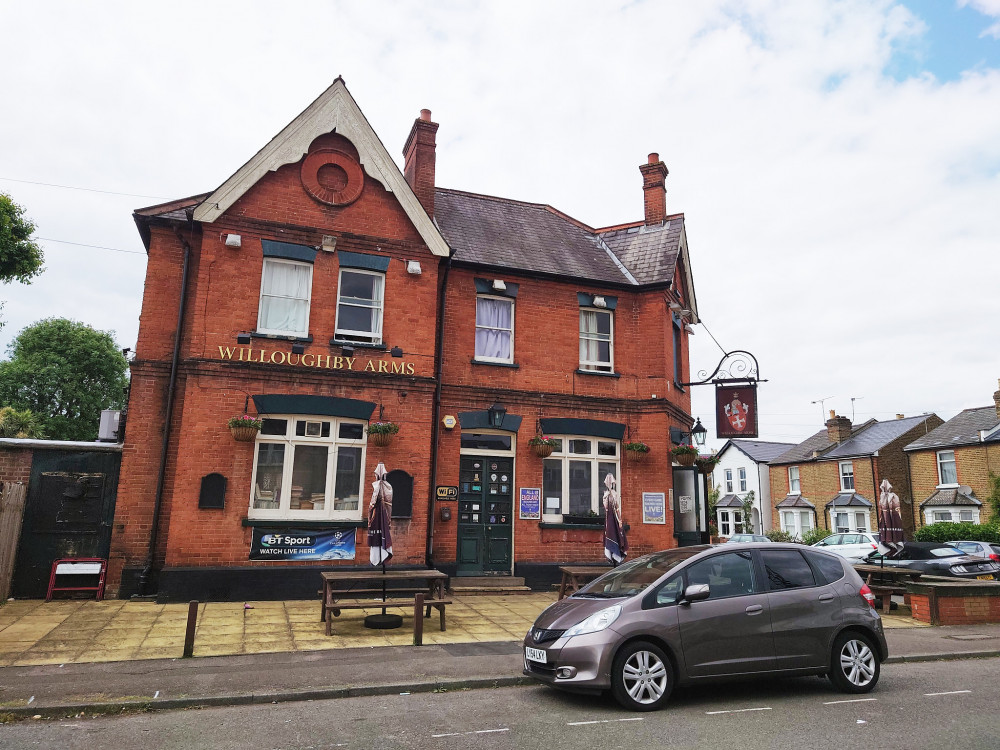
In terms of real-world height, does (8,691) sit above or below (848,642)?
below

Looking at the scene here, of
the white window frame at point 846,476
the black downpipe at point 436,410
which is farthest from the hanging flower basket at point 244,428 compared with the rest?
the white window frame at point 846,476

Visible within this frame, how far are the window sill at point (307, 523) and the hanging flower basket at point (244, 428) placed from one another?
1566 mm

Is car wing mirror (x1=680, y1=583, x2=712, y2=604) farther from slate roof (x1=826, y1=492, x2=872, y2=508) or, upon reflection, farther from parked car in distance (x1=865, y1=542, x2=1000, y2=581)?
slate roof (x1=826, y1=492, x2=872, y2=508)

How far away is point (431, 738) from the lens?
5934 millimetres

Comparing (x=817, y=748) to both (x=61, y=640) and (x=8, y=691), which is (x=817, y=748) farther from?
(x=61, y=640)

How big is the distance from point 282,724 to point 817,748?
4.65 meters

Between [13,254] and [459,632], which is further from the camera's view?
[13,254]

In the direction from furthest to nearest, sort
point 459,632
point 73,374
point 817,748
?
1. point 73,374
2. point 459,632
3. point 817,748

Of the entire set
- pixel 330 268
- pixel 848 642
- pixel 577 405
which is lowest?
pixel 848 642

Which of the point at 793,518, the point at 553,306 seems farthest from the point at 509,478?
the point at 793,518

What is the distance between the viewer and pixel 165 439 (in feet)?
44.2

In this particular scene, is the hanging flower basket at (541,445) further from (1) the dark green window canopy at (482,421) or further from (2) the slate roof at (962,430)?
(2) the slate roof at (962,430)

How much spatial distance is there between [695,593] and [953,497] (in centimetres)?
3433

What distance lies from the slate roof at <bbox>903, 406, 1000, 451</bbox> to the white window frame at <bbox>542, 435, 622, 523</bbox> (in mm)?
26547
